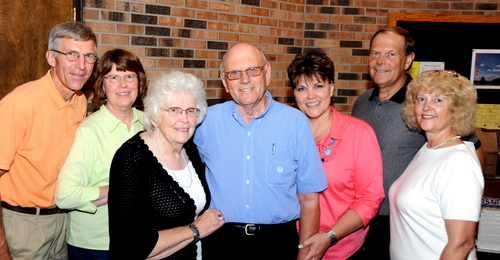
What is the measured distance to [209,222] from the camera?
90.0 inches

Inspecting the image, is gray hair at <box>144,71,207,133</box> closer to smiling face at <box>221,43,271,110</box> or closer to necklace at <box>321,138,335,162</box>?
smiling face at <box>221,43,271,110</box>

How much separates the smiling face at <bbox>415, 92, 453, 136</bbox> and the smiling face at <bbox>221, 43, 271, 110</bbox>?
903 millimetres

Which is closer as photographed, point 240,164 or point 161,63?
point 240,164

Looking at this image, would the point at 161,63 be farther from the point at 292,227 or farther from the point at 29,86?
the point at 292,227

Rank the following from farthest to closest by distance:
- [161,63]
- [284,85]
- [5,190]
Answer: [284,85] → [161,63] → [5,190]

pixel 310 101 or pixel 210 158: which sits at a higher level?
pixel 310 101

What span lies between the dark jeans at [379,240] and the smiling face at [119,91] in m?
1.76

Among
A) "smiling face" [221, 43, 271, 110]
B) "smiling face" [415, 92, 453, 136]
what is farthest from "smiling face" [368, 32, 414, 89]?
"smiling face" [221, 43, 271, 110]

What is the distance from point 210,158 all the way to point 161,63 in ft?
5.24

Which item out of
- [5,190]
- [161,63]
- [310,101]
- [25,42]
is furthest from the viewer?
[161,63]

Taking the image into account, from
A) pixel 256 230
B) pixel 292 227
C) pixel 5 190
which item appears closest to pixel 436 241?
pixel 292 227

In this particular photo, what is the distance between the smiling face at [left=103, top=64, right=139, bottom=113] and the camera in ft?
8.26

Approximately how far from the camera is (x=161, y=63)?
380cm

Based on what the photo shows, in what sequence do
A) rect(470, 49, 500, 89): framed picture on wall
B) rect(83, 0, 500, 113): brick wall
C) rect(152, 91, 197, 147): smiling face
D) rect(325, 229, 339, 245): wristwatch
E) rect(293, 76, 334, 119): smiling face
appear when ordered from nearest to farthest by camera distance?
rect(152, 91, 197, 147): smiling face
rect(325, 229, 339, 245): wristwatch
rect(293, 76, 334, 119): smiling face
rect(83, 0, 500, 113): brick wall
rect(470, 49, 500, 89): framed picture on wall
